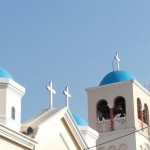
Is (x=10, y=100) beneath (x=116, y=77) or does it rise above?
beneath

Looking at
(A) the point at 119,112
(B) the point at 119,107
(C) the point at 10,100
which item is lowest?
(C) the point at 10,100

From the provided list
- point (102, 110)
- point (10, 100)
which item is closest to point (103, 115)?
point (102, 110)

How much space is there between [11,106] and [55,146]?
7.44ft

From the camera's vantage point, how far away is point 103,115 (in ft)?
85.2

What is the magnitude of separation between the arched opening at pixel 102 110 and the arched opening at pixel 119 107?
0.41m

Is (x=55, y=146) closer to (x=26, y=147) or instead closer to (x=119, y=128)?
(x=26, y=147)

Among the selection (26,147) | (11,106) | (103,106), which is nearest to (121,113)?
(103,106)

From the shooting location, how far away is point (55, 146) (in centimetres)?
1659

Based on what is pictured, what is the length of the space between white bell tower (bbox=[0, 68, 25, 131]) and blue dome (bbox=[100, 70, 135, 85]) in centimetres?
772

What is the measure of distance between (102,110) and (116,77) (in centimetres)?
166

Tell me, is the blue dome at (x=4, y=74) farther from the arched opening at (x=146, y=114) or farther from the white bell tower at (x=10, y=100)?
the arched opening at (x=146, y=114)

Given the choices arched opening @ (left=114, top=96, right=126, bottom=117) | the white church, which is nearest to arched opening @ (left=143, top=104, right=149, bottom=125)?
the white church

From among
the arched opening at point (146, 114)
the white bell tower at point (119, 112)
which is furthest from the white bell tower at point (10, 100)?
the arched opening at point (146, 114)

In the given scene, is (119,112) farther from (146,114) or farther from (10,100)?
(10,100)
